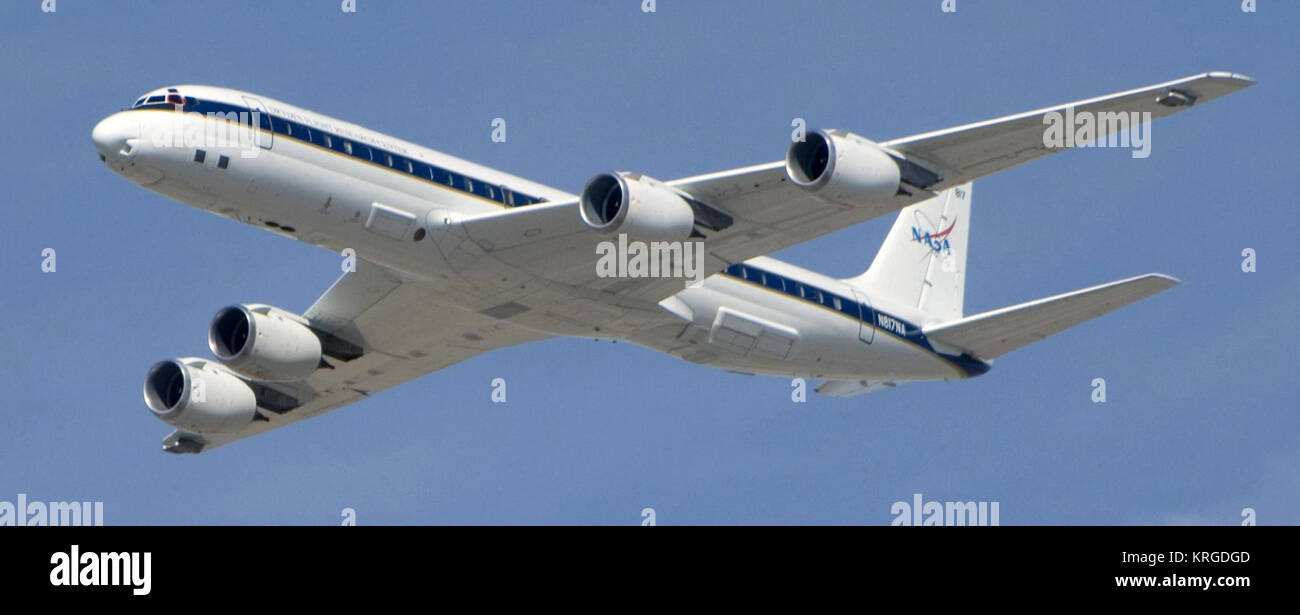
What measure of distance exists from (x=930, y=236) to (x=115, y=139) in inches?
1153

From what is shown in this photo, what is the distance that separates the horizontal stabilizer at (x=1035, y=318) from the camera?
2004 inches

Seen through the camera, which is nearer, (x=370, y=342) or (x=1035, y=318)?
(x=1035, y=318)

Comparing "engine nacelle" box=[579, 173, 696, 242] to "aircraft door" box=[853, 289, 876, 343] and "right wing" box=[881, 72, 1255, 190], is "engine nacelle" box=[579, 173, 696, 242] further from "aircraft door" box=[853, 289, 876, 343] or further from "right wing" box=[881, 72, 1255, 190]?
"aircraft door" box=[853, 289, 876, 343]

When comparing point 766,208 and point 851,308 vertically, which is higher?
point 766,208

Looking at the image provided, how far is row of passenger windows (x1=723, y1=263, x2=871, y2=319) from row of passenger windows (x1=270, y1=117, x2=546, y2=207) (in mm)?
6174

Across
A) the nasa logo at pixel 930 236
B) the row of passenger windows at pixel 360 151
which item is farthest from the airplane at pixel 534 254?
the nasa logo at pixel 930 236

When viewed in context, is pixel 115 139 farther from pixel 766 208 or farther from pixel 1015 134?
pixel 1015 134

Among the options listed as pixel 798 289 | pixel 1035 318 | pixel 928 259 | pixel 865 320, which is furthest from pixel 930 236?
pixel 798 289

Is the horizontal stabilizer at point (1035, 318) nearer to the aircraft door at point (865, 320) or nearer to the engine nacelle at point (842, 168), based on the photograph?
the aircraft door at point (865, 320)

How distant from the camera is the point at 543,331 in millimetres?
52344

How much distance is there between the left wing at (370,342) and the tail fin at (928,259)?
12405mm

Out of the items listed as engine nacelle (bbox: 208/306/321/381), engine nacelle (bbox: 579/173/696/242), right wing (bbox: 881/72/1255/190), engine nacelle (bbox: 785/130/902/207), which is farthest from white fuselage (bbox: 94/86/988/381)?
right wing (bbox: 881/72/1255/190)

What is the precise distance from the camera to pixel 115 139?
4550 centimetres

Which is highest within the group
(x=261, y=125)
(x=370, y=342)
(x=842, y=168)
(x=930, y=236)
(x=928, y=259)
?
(x=930, y=236)
